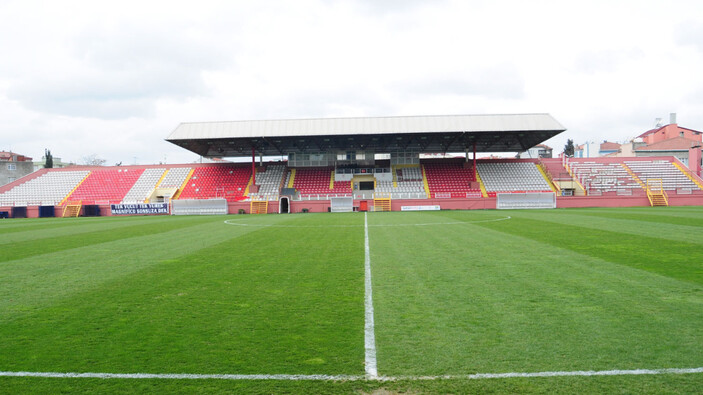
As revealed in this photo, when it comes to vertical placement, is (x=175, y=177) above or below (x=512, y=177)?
above

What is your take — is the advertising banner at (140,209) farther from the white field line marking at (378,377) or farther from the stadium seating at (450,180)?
the white field line marking at (378,377)

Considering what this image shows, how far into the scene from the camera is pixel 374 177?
48375 millimetres

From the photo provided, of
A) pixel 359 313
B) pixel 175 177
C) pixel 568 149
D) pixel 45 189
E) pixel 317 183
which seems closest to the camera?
pixel 359 313

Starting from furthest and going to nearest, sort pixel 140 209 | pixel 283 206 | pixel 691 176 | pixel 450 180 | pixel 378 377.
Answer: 1. pixel 450 180
2. pixel 691 176
3. pixel 283 206
4. pixel 140 209
5. pixel 378 377

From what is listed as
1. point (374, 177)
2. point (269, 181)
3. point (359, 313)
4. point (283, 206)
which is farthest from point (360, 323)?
point (269, 181)

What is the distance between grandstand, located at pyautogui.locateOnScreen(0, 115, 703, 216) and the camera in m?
41.7

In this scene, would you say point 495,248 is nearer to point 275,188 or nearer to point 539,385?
point 539,385

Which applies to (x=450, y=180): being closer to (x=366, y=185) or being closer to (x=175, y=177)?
(x=366, y=185)

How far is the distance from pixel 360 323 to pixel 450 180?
43.5 m

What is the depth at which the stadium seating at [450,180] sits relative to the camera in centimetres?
4394

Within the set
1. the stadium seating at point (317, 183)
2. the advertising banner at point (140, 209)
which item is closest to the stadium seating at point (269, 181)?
the stadium seating at point (317, 183)

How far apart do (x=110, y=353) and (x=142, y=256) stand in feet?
24.4

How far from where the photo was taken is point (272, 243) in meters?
13.6

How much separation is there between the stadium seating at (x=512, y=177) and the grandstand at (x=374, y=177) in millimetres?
111
